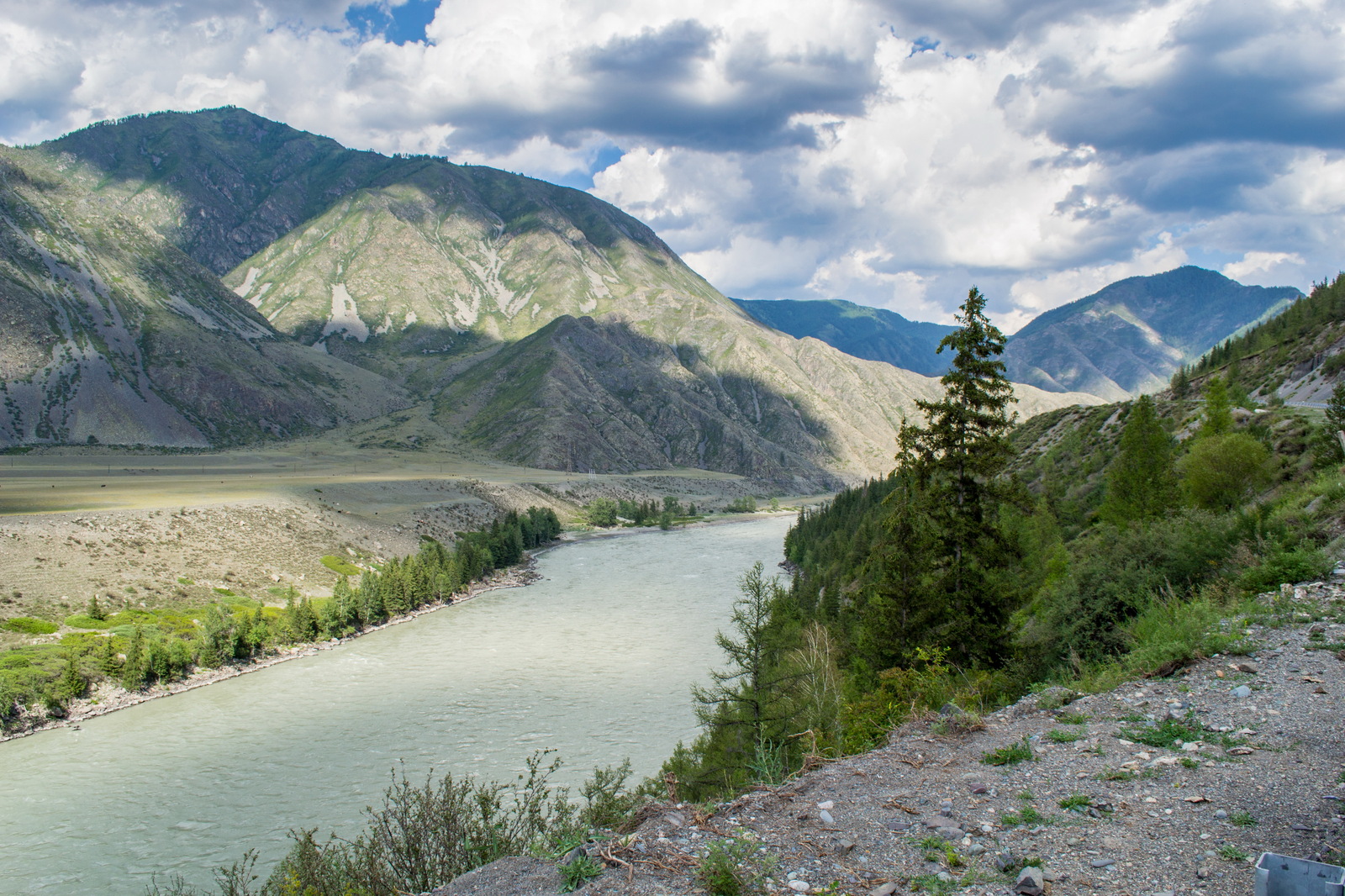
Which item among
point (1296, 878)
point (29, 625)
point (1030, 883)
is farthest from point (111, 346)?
point (1296, 878)

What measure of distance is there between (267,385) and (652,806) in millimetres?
202954

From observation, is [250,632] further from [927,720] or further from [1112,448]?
[1112,448]

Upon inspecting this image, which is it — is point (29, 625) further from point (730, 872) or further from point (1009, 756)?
point (1009, 756)

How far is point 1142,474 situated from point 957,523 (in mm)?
13166

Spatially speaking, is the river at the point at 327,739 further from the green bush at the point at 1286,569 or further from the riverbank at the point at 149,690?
the green bush at the point at 1286,569

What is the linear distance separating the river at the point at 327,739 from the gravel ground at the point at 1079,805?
20.3 meters

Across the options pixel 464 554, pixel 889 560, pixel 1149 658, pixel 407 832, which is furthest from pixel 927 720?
pixel 464 554

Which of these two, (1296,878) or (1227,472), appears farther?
(1227,472)

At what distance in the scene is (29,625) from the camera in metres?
40.3

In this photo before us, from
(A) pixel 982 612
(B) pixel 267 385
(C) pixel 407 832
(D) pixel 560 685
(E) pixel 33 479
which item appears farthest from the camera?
(B) pixel 267 385

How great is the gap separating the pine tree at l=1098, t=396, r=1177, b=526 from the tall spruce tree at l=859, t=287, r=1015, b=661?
9.91 meters

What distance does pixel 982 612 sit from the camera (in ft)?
65.2

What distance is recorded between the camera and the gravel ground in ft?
19.8

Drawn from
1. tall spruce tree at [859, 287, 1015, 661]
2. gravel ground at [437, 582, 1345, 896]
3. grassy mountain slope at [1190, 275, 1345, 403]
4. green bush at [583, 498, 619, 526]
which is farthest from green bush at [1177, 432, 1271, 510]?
green bush at [583, 498, 619, 526]
